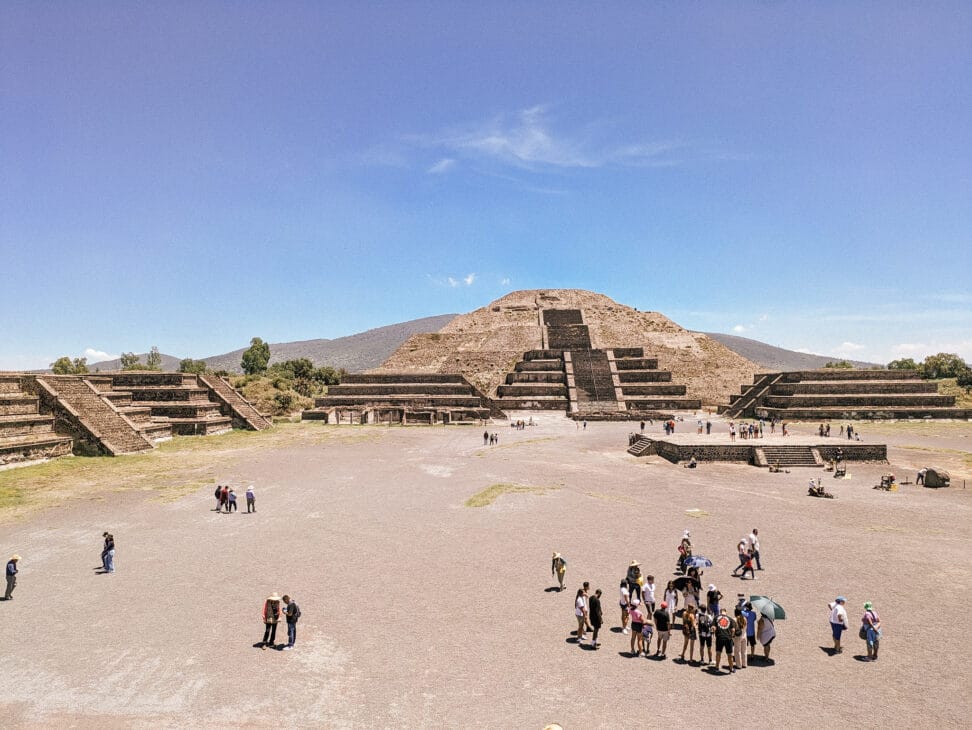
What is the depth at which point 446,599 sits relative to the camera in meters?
11.5

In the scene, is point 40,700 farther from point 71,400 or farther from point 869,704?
point 71,400

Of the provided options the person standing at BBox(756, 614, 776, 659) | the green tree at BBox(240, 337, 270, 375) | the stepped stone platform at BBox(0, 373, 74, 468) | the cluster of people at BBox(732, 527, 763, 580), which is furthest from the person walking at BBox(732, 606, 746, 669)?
the green tree at BBox(240, 337, 270, 375)

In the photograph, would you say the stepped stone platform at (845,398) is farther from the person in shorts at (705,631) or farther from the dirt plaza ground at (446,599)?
the person in shorts at (705,631)

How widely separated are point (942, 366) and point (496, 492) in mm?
93616

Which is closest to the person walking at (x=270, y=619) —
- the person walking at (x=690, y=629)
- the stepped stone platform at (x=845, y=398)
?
the person walking at (x=690, y=629)

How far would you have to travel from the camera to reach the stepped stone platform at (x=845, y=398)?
162 ft

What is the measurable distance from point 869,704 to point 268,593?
11496mm

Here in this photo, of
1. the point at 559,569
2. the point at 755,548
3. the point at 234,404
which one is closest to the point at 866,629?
the point at 755,548

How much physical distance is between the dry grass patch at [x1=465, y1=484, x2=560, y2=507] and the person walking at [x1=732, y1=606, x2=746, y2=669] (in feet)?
37.2

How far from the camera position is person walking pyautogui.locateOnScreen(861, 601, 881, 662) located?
8.96 meters

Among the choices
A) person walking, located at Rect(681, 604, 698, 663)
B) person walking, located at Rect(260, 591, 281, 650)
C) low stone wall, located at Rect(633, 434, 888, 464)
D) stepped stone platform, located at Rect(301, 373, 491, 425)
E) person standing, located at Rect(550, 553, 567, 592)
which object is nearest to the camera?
person walking, located at Rect(681, 604, 698, 663)

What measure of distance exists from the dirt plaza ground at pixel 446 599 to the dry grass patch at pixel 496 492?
192 mm

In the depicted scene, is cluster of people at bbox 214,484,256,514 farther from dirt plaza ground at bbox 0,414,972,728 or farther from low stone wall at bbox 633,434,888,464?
low stone wall at bbox 633,434,888,464

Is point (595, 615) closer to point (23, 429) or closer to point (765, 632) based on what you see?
point (765, 632)
